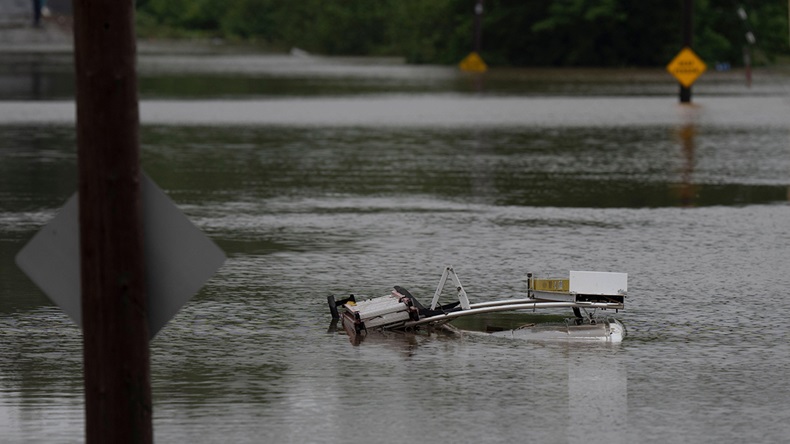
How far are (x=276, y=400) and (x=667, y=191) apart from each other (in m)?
11.4

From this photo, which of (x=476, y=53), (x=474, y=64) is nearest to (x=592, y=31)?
(x=476, y=53)

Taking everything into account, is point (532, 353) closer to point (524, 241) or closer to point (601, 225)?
point (524, 241)

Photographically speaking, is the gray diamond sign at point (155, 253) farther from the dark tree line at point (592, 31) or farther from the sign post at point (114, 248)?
the dark tree line at point (592, 31)

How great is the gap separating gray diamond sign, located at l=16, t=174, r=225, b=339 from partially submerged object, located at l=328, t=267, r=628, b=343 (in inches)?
163

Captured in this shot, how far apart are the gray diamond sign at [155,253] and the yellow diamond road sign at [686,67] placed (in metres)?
31.9

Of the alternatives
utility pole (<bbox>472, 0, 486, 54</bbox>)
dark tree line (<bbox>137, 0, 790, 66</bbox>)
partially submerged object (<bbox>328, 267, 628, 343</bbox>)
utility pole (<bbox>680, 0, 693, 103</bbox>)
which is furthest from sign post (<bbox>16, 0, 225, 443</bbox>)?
dark tree line (<bbox>137, 0, 790, 66</bbox>)

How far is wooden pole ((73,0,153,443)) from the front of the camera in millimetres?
5809

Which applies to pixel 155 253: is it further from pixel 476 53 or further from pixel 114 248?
pixel 476 53

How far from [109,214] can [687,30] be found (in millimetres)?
32264

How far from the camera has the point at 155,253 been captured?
5.94 meters

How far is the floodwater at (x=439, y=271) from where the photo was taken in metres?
8.09

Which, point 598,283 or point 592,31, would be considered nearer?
point 598,283

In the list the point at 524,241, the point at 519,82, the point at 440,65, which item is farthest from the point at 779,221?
the point at 440,65

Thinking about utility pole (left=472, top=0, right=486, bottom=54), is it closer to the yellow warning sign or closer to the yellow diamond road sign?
the yellow warning sign
